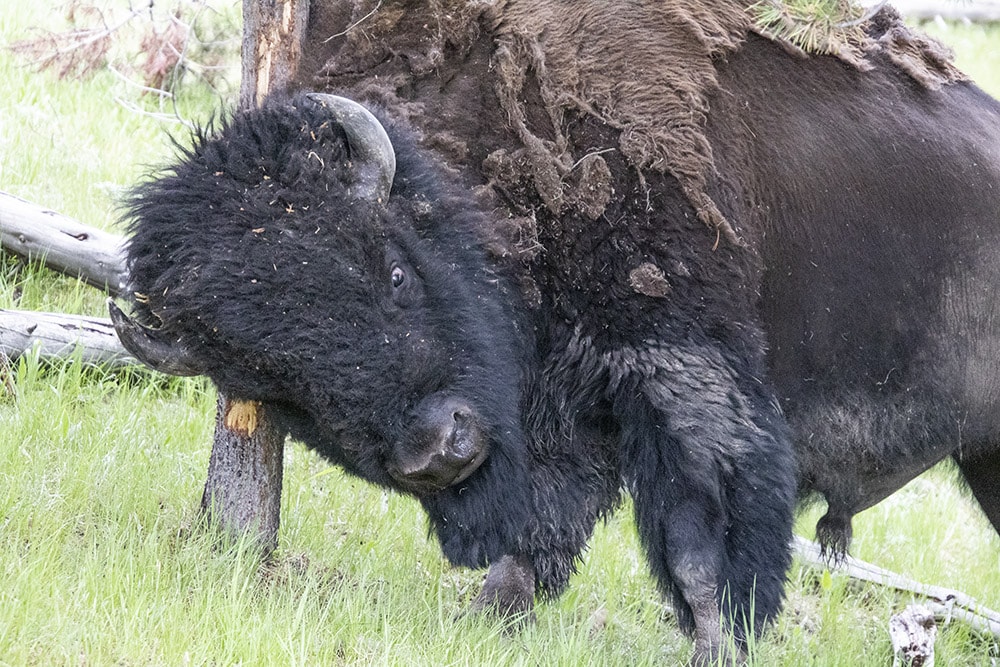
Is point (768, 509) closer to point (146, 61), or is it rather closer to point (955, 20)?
point (146, 61)

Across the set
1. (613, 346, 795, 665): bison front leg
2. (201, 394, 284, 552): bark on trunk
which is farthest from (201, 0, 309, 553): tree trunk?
(613, 346, 795, 665): bison front leg

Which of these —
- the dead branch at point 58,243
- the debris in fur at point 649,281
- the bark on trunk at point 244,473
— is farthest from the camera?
the dead branch at point 58,243

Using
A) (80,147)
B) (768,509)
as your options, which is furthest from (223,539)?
(80,147)

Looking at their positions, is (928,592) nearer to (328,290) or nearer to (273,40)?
(328,290)

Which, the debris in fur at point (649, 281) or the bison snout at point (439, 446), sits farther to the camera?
the debris in fur at point (649, 281)

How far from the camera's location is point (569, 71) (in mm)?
4020

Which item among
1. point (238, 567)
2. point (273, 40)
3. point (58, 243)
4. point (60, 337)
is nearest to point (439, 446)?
point (238, 567)

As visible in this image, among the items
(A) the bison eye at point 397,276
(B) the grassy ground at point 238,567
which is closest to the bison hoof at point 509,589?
(B) the grassy ground at point 238,567

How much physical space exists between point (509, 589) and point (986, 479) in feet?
7.39

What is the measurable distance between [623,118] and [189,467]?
2.34 m

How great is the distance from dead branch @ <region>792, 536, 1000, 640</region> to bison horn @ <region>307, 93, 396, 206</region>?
2.58 m

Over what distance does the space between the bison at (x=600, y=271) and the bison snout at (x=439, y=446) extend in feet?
0.03

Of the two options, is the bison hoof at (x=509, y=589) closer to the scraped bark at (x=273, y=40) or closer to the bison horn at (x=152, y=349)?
the bison horn at (x=152, y=349)

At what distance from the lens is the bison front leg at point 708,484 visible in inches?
155
